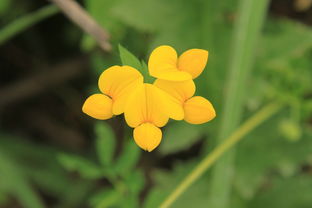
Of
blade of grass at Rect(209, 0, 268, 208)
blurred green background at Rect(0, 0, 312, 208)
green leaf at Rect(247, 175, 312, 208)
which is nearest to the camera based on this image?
blade of grass at Rect(209, 0, 268, 208)

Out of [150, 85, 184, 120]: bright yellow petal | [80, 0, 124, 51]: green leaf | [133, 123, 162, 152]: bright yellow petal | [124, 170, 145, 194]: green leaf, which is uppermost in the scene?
[80, 0, 124, 51]: green leaf

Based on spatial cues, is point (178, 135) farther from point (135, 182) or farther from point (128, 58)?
point (128, 58)

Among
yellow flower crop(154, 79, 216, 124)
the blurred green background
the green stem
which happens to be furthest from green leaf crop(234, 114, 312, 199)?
yellow flower crop(154, 79, 216, 124)

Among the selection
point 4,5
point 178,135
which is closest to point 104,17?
point 4,5

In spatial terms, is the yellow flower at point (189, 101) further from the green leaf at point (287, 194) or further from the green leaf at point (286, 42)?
the green leaf at point (287, 194)

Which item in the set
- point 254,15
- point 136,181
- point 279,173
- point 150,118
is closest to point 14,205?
point 279,173

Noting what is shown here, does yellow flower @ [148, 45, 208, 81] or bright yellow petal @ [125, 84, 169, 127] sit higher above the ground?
yellow flower @ [148, 45, 208, 81]

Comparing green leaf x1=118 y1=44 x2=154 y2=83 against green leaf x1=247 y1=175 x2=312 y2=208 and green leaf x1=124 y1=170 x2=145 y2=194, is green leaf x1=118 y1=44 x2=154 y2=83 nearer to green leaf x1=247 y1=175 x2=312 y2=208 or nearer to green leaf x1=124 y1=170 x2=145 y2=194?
green leaf x1=124 y1=170 x2=145 y2=194
